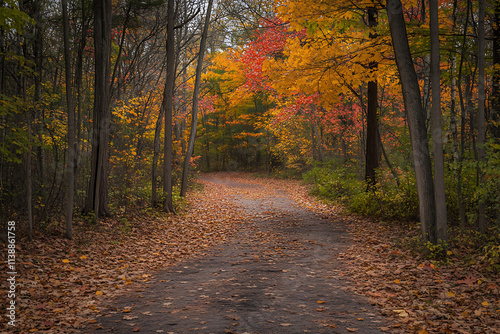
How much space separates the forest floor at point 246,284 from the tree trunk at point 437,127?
0.66 m

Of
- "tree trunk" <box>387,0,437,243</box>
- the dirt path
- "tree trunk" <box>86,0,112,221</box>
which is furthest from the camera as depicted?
"tree trunk" <box>86,0,112,221</box>

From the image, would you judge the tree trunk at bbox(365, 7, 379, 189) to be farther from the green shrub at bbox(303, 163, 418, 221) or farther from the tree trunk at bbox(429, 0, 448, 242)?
the tree trunk at bbox(429, 0, 448, 242)

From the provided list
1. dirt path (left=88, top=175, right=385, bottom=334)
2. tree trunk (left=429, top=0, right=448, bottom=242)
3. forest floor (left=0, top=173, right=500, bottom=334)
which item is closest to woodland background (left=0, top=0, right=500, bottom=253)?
tree trunk (left=429, top=0, right=448, bottom=242)

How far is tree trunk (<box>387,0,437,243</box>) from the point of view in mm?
6066

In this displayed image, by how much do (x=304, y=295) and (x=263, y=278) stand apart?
900mm

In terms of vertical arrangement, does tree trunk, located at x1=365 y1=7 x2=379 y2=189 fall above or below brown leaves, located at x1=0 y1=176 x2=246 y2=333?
above

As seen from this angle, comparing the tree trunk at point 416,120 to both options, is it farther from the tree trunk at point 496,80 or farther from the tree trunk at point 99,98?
the tree trunk at point 99,98

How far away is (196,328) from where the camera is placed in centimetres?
359

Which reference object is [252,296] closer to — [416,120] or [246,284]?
[246,284]

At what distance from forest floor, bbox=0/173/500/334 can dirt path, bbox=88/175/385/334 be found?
2 centimetres

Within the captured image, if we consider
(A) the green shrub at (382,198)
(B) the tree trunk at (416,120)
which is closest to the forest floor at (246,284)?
(A) the green shrub at (382,198)

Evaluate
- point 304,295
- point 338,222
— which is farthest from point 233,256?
point 338,222

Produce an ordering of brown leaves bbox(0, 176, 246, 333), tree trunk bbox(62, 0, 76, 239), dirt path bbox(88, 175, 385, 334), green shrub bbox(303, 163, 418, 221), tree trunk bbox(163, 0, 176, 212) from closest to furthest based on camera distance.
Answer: dirt path bbox(88, 175, 385, 334), brown leaves bbox(0, 176, 246, 333), tree trunk bbox(62, 0, 76, 239), green shrub bbox(303, 163, 418, 221), tree trunk bbox(163, 0, 176, 212)

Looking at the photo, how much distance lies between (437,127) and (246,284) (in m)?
4.19
